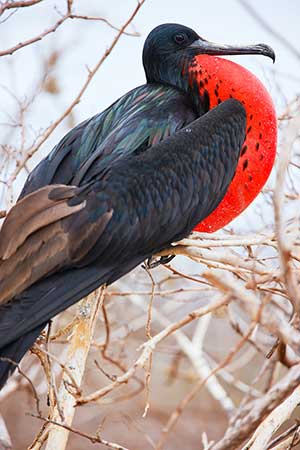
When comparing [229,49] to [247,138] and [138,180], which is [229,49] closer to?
[247,138]

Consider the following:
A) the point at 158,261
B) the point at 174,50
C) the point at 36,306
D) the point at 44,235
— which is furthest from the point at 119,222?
the point at 174,50

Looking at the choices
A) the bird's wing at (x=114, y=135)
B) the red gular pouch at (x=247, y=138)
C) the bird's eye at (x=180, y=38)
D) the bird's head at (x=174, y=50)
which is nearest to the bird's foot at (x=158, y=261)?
the red gular pouch at (x=247, y=138)

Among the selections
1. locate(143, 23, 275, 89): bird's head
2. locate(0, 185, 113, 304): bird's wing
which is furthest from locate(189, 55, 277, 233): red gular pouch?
locate(0, 185, 113, 304): bird's wing

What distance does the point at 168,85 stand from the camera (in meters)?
3.45

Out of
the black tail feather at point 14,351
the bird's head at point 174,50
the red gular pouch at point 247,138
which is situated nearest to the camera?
the black tail feather at point 14,351

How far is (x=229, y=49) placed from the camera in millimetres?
3459

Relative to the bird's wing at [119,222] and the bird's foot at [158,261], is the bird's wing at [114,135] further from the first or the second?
the bird's foot at [158,261]

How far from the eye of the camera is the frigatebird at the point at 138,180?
8.62 ft

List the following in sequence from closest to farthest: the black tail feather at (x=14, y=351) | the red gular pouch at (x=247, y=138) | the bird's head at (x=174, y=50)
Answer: the black tail feather at (x=14, y=351) < the red gular pouch at (x=247, y=138) < the bird's head at (x=174, y=50)

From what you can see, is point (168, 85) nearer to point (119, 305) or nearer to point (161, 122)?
point (161, 122)

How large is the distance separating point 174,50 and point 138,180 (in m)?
0.79

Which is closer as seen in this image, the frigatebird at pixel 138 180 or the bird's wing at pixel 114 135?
the frigatebird at pixel 138 180

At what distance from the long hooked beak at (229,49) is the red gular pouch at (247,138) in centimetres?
13

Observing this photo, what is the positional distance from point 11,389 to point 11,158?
1.00m
